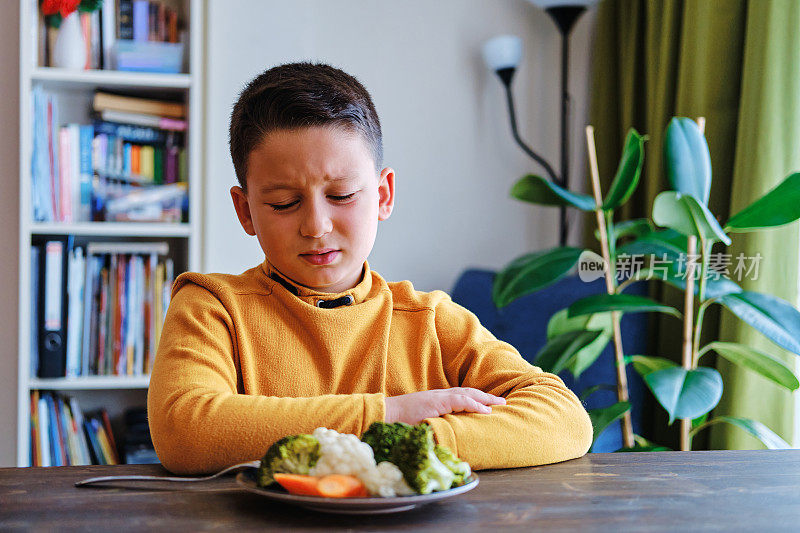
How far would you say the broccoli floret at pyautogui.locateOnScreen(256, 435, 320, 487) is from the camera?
645 millimetres

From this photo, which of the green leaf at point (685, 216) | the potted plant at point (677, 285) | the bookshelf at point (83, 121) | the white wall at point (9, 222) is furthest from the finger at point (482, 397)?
the white wall at point (9, 222)

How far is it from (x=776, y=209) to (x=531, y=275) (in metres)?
0.53

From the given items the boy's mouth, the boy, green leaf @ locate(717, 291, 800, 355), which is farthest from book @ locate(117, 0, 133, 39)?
green leaf @ locate(717, 291, 800, 355)

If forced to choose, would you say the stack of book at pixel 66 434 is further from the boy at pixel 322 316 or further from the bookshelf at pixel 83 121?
the boy at pixel 322 316

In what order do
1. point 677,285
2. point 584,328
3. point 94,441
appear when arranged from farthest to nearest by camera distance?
1. point 94,441
2. point 584,328
3. point 677,285

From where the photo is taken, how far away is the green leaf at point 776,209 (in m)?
1.62

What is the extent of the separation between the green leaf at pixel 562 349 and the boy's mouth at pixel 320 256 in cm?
93

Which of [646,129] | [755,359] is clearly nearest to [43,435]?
[755,359]

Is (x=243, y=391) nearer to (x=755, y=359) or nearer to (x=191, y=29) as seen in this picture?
(x=755, y=359)

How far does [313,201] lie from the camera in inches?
39.0

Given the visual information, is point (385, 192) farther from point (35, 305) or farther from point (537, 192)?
point (35, 305)

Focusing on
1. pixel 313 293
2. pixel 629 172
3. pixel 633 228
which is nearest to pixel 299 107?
pixel 313 293

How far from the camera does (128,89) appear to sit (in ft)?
7.77

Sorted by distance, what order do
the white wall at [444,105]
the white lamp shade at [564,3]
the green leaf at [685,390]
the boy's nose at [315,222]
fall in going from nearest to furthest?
the boy's nose at [315,222], the green leaf at [685,390], the white lamp shade at [564,3], the white wall at [444,105]
